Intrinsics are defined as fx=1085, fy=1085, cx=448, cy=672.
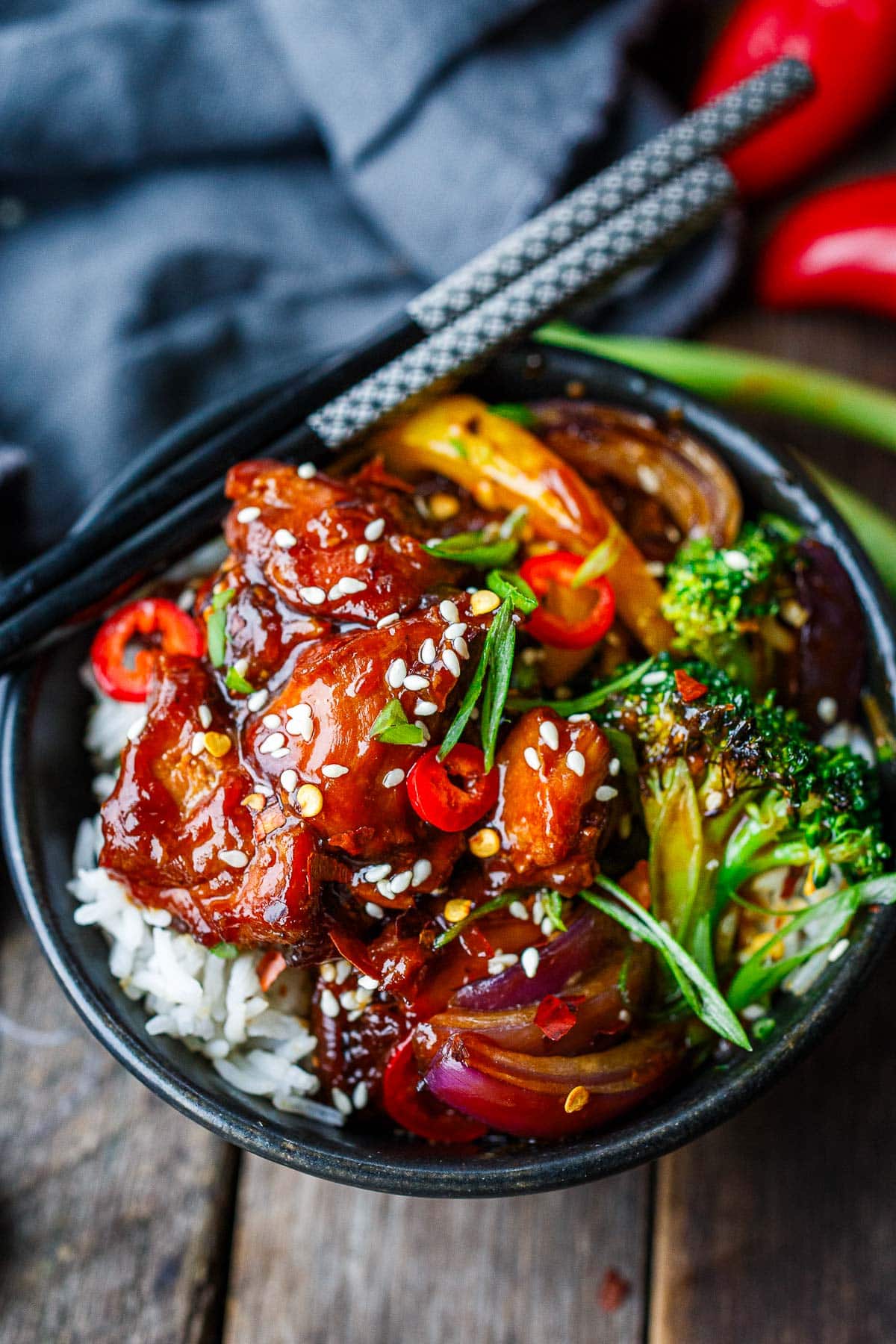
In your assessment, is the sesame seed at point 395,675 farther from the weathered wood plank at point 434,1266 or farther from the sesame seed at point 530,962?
the weathered wood plank at point 434,1266

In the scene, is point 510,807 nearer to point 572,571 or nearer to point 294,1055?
point 572,571

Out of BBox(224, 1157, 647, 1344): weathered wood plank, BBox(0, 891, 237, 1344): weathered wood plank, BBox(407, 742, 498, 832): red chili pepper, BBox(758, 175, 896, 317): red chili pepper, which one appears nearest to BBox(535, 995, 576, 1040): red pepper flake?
BBox(407, 742, 498, 832): red chili pepper

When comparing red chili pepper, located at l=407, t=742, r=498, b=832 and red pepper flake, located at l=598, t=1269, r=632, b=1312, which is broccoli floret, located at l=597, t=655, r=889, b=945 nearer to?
red chili pepper, located at l=407, t=742, r=498, b=832

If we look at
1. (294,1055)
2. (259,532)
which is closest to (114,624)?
(259,532)

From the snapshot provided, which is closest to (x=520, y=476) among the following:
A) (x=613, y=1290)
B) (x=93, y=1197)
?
(x=613, y=1290)

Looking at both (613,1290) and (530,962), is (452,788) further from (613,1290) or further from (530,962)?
(613,1290)

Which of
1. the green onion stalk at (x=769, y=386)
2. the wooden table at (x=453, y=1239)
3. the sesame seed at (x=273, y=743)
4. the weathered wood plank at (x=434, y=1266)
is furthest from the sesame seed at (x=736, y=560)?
the weathered wood plank at (x=434, y=1266)
